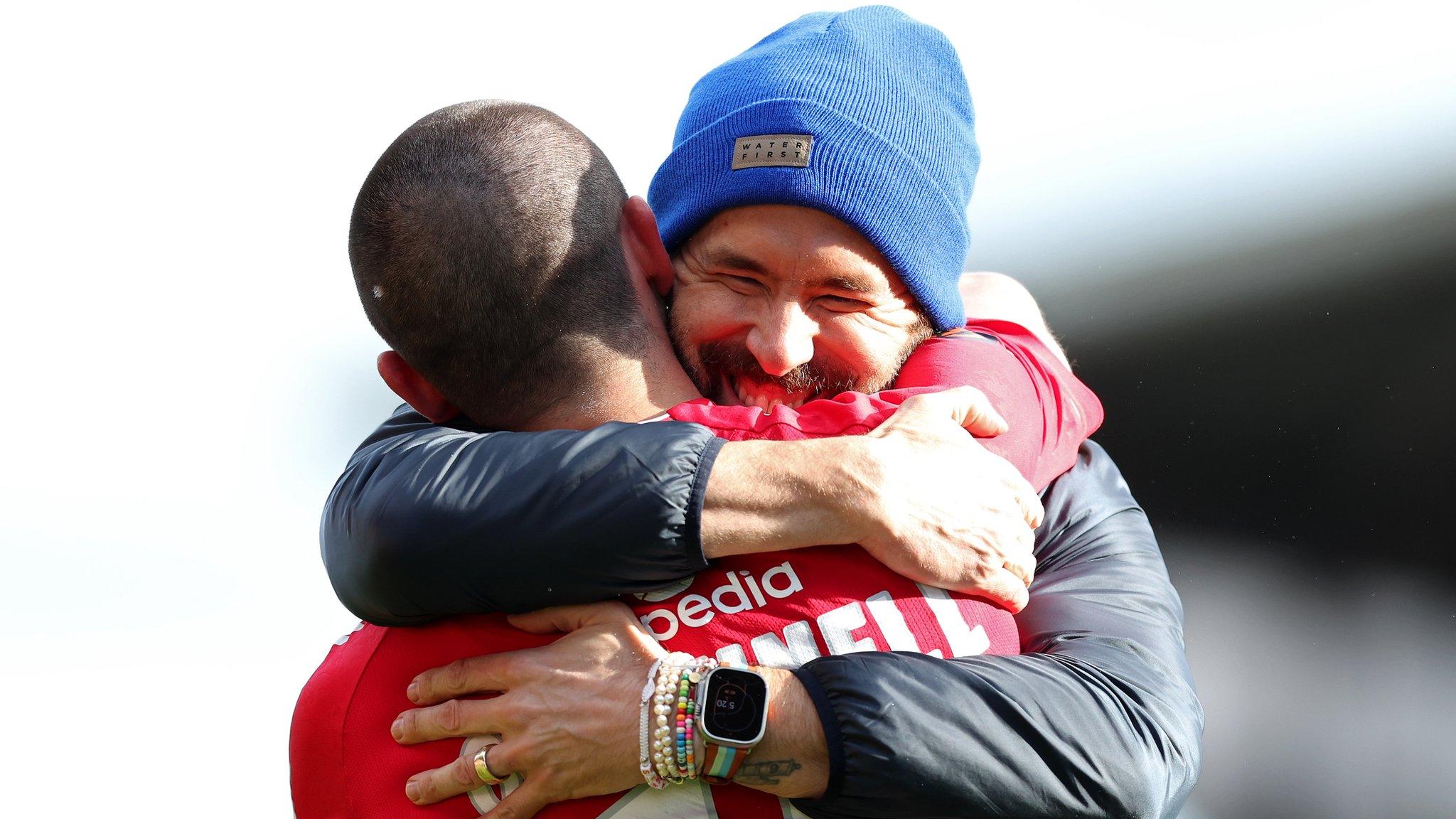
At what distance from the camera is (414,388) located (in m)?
2.01

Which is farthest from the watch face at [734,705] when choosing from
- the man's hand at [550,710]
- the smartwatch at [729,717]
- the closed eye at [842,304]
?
the closed eye at [842,304]

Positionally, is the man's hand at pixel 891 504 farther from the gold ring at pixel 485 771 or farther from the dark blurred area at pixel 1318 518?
the dark blurred area at pixel 1318 518

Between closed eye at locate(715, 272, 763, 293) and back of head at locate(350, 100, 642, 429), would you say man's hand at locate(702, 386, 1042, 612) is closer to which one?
back of head at locate(350, 100, 642, 429)

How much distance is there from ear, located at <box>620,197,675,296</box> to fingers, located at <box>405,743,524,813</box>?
91 cm

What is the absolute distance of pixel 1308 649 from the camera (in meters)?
4.52

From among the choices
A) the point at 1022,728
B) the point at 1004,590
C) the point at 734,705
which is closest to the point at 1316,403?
the point at 1004,590

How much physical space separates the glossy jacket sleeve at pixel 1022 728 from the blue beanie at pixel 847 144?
2.90 feet

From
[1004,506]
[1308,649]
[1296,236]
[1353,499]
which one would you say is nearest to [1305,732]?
[1308,649]

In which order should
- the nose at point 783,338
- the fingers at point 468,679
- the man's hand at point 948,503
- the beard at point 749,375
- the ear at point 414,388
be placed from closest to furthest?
1. the man's hand at point 948,503
2. the fingers at point 468,679
3. the ear at point 414,388
4. the nose at point 783,338
5. the beard at point 749,375

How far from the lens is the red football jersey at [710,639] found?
5.37 ft

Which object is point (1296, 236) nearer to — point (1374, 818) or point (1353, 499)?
point (1353, 499)

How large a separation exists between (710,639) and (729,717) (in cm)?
14

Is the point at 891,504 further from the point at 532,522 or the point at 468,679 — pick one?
the point at 468,679

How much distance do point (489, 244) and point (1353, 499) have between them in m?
4.04
